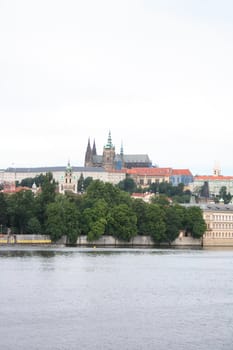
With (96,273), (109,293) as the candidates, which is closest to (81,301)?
(109,293)

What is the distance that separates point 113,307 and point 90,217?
78.7 meters

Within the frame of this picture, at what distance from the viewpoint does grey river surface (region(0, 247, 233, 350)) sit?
41312 millimetres

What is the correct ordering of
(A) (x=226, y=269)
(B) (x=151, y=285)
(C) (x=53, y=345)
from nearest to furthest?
(C) (x=53, y=345)
(B) (x=151, y=285)
(A) (x=226, y=269)

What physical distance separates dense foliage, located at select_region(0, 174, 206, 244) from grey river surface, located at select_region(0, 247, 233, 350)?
45761mm

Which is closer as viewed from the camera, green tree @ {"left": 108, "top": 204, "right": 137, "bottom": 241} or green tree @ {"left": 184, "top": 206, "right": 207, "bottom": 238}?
green tree @ {"left": 108, "top": 204, "right": 137, "bottom": 241}

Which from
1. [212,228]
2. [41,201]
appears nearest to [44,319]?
[41,201]

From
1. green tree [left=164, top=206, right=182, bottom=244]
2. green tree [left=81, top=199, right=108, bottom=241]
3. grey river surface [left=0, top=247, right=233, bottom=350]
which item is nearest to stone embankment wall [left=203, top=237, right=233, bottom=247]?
green tree [left=164, top=206, right=182, bottom=244]

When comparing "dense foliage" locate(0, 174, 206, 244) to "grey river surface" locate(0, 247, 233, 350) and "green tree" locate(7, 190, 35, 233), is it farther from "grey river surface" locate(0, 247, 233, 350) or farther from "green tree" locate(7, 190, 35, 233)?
"grey river surface" locate(0, 247, 233, 350)

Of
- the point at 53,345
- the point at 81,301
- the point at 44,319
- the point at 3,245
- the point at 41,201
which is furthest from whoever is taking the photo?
the point at 41,201

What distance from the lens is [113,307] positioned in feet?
167

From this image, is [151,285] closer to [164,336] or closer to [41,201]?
[164,336]

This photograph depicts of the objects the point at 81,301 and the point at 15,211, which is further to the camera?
the point at 15,211

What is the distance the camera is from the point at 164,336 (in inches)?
1677

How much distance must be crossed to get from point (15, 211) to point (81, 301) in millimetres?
77009
